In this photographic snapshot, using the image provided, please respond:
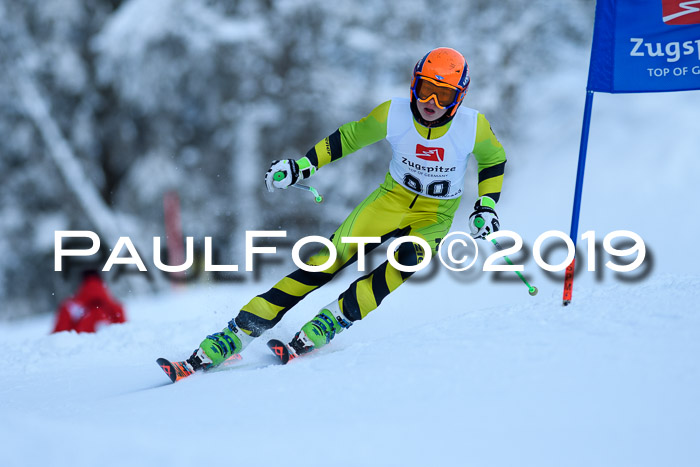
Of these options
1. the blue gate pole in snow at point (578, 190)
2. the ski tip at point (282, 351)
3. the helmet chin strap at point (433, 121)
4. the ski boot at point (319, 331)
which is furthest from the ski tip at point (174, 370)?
the blue gate pole in snow at point (578, 190)

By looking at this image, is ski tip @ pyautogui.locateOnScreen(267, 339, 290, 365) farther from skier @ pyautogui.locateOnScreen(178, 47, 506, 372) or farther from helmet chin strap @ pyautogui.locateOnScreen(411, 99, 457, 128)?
helmet chin strap @ pyautogui.locateOnScreen(411, 99, 457, 128)

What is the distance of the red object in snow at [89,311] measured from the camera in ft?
20.0

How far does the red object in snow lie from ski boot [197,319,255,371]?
261cm

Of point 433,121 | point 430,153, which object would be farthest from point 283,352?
point 433,121

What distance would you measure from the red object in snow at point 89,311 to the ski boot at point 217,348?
2613mm

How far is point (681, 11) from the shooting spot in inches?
150

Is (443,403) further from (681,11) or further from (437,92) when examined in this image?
(681,11)

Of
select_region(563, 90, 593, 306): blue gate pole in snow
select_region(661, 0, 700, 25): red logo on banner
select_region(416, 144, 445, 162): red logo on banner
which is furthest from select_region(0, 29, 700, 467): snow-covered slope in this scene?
select_region(661, 0, 700, 25): red logo on banner

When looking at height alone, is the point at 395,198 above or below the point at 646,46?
below

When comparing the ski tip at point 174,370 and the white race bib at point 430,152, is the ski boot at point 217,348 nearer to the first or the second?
the ski tip at point 174,370

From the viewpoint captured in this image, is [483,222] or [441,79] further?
[483,222]

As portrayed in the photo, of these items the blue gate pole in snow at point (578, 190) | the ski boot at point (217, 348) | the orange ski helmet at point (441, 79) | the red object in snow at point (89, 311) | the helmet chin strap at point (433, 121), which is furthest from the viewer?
the red object in snow at point (89, 311)

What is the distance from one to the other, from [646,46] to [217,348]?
2967mm

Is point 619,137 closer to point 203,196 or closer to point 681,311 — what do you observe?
point 203,196
